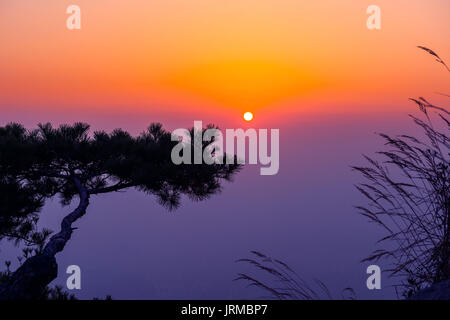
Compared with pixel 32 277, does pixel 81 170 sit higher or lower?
higher

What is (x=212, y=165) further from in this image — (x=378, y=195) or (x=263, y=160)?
(x=378, y=195)

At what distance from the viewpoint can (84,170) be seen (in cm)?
868

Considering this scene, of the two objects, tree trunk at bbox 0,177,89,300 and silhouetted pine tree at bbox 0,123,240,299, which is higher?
silhouetted pine tree at bbox 0,123,240,299

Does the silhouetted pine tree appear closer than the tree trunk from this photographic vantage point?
No

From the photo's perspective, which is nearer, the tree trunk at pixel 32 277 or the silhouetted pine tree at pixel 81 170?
the tree trunk at pixel 32 277

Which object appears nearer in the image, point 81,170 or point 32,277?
point 32,277

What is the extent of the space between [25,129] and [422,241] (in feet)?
23.1

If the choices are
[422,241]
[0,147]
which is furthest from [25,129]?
Answer: [422,241]

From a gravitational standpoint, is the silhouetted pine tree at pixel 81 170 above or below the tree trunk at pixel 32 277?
above
